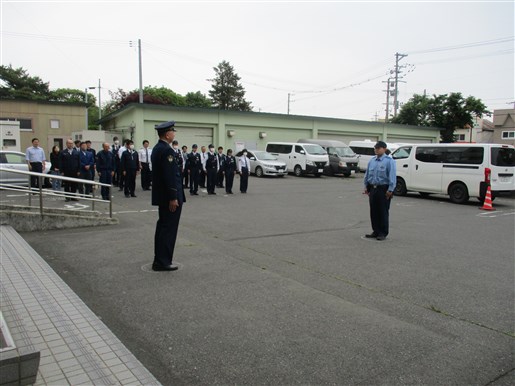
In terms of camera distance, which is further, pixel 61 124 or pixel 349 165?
pixel 61 124

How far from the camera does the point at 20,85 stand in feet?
170

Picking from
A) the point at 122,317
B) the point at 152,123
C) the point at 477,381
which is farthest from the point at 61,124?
the point at 477,381

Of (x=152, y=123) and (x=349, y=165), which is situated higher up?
(x=152, y=123)

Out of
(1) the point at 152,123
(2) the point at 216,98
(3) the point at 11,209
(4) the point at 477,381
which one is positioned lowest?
(4) the point at 477,381

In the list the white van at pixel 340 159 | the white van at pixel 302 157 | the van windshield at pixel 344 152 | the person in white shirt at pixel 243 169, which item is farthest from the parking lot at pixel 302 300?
the van windshield at pixel 344 152

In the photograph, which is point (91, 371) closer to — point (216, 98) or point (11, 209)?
point (11, 209)

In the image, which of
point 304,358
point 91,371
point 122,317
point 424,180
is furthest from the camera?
point 424,180

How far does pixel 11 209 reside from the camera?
26.6 feet

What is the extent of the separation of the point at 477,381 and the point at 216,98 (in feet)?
219

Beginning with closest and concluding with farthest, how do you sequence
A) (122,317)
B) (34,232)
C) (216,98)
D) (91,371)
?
(91,371)
(122,317)
(34,232)
(216,98)

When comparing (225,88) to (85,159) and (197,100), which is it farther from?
(85,159)

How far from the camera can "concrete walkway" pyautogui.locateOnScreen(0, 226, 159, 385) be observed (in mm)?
2975

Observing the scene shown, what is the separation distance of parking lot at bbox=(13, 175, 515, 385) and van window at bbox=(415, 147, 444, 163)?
246 inches

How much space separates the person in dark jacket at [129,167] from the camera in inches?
542
